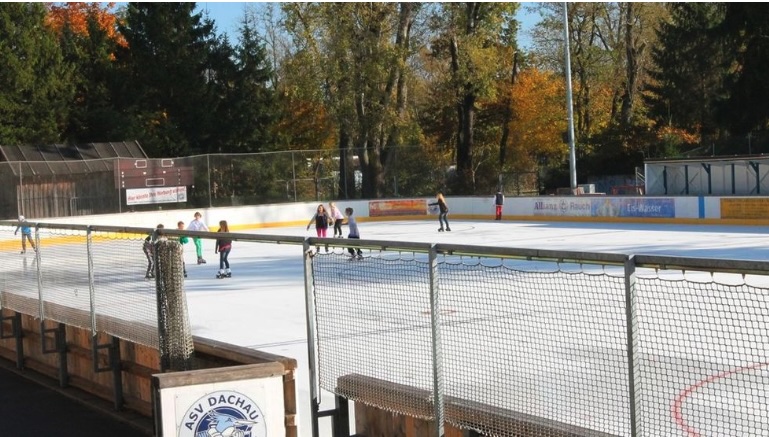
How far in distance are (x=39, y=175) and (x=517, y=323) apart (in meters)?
38.3

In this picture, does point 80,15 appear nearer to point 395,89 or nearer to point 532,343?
point 395,89

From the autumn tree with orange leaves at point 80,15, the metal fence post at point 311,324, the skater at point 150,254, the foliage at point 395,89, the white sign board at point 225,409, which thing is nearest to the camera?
the white sign board at point 225,409

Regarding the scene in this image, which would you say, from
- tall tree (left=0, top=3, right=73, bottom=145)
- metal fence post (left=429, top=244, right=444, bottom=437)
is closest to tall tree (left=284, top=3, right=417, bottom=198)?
tall tree (left=0, top=3, right=73, bottom=145)

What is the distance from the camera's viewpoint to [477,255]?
5398mm

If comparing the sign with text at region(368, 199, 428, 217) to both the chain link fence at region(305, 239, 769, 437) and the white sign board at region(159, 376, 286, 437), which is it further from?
the white sign board at region(159, 376, 286, 437)

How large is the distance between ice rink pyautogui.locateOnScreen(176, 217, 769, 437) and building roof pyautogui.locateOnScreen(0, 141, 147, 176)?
8423mm

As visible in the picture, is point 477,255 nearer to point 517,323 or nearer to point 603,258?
point 517,323

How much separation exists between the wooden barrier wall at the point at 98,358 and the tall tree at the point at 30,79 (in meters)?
42.2

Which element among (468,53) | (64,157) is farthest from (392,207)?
(64,157)

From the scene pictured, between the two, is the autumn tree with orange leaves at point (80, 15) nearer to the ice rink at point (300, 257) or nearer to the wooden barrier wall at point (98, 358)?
the ice rink at point (300, 257)

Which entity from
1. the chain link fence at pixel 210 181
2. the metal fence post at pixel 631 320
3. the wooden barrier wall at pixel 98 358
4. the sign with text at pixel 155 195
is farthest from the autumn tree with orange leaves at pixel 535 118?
the metal fence post at pixel 631 320

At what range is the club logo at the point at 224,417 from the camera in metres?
6.07

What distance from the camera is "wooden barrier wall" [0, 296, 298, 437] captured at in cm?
813

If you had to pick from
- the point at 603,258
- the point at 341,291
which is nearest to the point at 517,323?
the point at 603,258
